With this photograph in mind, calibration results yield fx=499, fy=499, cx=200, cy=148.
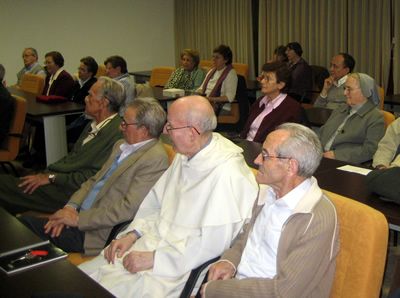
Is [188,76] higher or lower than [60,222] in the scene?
higher

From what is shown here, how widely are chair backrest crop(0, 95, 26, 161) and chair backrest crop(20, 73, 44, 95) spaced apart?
79.9 inches

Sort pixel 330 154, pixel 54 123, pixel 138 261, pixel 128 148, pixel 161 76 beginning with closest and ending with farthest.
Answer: pixel 138 261 < pixel 128 148 < pixel 330 154 < pixel 54 123 < pixel 161 76

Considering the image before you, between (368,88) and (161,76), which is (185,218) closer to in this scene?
(368,88)

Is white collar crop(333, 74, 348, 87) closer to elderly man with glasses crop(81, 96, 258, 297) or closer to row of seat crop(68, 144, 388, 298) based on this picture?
elderly man with glasses crop(81, 96, 258, 297)

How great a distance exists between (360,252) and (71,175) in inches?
80.9

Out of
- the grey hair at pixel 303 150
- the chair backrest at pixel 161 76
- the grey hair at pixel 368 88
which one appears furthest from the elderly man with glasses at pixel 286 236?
the chair backrest at pixel 161 76

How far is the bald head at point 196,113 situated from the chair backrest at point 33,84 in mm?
4689

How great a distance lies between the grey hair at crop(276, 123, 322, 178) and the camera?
173 cm

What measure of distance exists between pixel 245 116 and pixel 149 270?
4212 mm

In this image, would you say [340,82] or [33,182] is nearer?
[33,182]

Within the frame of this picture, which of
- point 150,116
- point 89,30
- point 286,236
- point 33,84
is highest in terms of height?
point 89,30

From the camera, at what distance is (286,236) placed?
1659 millimetres

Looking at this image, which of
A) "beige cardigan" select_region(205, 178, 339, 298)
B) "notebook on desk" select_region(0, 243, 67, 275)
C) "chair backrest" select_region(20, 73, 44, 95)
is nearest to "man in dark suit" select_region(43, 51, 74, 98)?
"chair backrest" select_region(20, 73, 44, 95)

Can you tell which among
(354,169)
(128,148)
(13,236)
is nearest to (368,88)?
(354,169)
